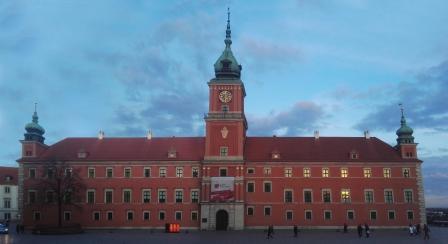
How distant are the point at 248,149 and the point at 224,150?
4.37m

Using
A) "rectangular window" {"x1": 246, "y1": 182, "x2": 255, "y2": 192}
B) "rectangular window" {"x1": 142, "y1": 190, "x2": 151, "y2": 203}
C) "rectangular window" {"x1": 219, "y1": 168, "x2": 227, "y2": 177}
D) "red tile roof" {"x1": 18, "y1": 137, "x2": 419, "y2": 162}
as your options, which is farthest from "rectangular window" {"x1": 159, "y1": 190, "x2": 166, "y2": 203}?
"rectangular window" {"x1": 246, "y1": 182, "x2": 255, "y2": 192}

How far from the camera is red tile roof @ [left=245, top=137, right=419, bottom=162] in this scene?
2815 inches

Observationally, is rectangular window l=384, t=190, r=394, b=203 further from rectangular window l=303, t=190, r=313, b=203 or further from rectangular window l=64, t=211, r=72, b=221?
rectangular window l=64, t=211, r=72, b=221

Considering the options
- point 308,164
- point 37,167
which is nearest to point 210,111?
point 308,164

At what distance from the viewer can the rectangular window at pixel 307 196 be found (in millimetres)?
70312

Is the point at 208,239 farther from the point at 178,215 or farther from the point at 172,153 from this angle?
the point at 172,153

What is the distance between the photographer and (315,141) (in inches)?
2975

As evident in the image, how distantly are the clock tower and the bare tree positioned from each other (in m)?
15.8

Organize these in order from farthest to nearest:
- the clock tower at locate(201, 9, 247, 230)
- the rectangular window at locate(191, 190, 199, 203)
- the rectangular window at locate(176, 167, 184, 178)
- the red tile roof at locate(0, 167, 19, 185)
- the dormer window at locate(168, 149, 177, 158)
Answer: the red tile roof at locate(0, 167, 19, 185), the dormer window at locate(168, 149, 177, 158), the rectangular window at locate(176, 167, 184, 178), the rectangular window at locate(191, 190, 199, 203), the clock tower at locate(201, 9, 247, 230)

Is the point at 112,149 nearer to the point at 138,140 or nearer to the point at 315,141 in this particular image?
the point at 138,140

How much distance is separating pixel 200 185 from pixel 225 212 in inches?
190

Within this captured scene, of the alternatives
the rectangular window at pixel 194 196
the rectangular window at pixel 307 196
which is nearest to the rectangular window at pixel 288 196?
the rectangular window at pixel 307 196

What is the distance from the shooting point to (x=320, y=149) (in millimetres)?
73625


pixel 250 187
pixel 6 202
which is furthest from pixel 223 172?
pixel 6 202
